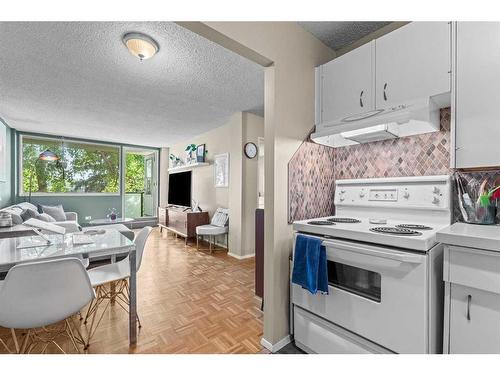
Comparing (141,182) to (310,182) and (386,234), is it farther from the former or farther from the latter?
(386,234)

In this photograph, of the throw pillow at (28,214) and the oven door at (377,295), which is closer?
the oven door at (377,295)

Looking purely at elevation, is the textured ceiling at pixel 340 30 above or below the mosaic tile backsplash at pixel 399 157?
above

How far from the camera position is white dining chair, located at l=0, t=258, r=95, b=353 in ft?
3.77

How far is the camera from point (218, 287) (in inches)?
109

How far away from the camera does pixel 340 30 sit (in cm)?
185

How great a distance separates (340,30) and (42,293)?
2.60 meters

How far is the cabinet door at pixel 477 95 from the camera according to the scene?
1195 mm

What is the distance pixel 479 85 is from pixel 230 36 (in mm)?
1352

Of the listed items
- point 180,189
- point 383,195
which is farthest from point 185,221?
point 383,195

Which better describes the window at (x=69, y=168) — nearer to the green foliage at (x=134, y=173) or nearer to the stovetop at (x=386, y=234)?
the green foliage at (x=134, y=173)

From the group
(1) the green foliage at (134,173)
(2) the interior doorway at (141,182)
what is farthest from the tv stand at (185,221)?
(1) the green foliage at (134,173)

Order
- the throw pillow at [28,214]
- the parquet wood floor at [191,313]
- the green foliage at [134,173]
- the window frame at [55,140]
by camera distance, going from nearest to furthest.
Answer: the parquet wood floor at [191,313], the throw pillow at [28,214], the window frame at [55,140], the green foliage at [134,173]

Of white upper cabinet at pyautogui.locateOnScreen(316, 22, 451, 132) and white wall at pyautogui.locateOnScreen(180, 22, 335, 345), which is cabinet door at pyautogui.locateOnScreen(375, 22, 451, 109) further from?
white wall at pyautogui.locateOnScreen(180, 22, 335, 345)
